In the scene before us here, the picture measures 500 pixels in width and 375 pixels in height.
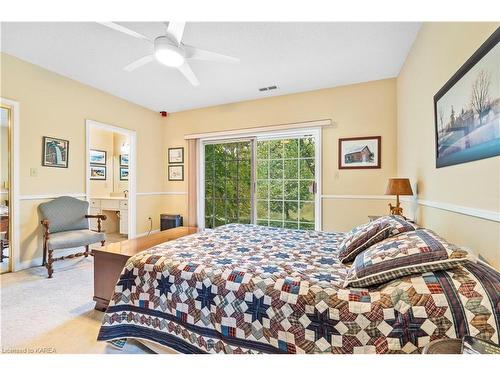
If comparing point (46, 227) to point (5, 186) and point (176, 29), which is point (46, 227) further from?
point (176, 29)

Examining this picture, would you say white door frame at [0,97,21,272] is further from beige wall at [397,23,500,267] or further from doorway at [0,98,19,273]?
beige wall at [397,23,500,267]

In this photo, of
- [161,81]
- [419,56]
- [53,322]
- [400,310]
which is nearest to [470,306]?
[400,310]

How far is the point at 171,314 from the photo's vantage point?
1.38 m

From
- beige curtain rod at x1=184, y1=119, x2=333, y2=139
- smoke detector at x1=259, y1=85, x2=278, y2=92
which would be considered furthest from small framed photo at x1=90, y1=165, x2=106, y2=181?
smoke detector at x1=259, y1=85, x2=278, y2=92

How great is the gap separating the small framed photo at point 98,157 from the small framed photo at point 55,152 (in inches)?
69.9

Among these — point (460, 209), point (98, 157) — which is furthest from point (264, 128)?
point (98, 157)

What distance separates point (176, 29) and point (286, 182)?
2.75 m

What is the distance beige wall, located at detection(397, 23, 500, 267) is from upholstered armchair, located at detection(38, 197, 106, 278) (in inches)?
149

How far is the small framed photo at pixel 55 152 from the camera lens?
3.19 m

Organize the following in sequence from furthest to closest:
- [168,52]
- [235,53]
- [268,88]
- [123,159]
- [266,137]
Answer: [123,159] < [266,137] < [268,88] < [235,53] < [168,52]

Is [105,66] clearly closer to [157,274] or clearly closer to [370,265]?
[157,274]

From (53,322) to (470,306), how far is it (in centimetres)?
262

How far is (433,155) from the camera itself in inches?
79.7

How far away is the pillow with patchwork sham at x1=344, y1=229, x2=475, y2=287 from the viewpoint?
104cm
